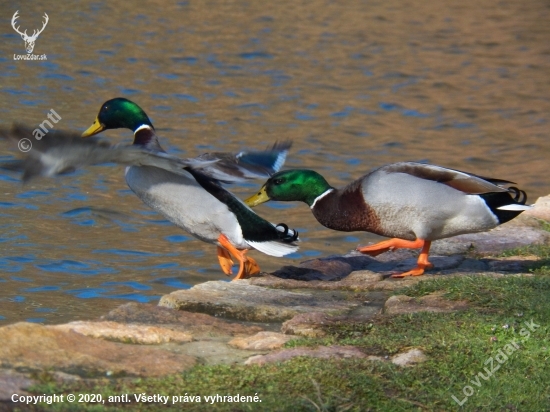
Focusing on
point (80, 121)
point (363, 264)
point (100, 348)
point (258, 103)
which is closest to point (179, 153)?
point (80, 121)

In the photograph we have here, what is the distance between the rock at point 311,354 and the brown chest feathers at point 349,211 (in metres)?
1.67

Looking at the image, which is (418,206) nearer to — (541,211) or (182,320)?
(182,320)

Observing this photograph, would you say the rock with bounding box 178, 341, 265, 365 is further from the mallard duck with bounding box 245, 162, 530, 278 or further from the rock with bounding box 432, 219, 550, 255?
the rock with bounding box 432, 219, 550, 255

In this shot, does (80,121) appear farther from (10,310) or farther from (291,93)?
(10,310)

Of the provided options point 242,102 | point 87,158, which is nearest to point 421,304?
point 87,158

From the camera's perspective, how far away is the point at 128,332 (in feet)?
11.9

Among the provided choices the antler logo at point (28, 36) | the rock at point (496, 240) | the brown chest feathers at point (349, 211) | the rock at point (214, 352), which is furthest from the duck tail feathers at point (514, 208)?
the antler logo at point (28, 36)

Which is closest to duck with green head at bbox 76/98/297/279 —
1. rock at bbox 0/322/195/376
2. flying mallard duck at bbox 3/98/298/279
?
flying mallard duck at bbox 3/98/298/279

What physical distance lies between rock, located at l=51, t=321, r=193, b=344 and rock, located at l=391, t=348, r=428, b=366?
2.54ft

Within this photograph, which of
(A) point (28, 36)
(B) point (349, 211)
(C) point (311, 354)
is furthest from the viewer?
(A) point (28, 36)

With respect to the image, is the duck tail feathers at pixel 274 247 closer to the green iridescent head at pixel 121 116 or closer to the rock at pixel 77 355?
the green iridescent head at pixel 121 116

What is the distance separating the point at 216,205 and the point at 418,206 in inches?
43.1

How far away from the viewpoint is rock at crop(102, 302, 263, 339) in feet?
12.5

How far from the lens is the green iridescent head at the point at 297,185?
5.47m
